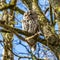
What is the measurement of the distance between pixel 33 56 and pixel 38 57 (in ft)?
0.28

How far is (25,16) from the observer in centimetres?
595

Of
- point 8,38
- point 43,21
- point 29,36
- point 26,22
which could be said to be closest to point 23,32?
point 29,36

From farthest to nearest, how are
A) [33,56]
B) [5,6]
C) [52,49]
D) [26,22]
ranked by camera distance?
[26,22], [5,6], [33,56], [52,49]

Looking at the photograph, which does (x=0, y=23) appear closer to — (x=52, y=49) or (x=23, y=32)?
(x=23, y=32)

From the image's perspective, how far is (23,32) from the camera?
3.40m

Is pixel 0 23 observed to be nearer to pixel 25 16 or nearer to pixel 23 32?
pixel 23 32

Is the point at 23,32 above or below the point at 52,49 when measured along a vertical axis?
above

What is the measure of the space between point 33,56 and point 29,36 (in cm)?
37

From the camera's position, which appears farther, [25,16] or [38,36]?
[25,16]

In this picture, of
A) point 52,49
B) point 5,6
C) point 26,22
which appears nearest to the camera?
point 52,49

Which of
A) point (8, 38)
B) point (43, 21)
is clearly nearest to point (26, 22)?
point (8, 38)

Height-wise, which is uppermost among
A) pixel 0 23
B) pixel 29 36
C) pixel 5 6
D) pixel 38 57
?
pixel 5 6

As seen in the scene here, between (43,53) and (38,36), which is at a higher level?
(38,36)

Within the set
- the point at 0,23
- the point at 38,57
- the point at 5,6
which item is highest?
the point at 5,6
